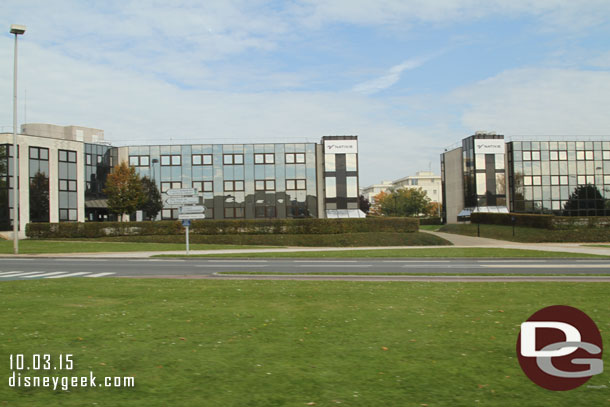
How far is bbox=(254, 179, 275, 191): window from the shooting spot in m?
59.7

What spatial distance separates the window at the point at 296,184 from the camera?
59.7 metres

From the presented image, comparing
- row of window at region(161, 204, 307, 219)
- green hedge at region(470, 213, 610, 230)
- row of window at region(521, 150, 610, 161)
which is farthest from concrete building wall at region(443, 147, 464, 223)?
row of window at region(161, 204, 307, 219)

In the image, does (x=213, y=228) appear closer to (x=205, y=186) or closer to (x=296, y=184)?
(x=205, y=186)

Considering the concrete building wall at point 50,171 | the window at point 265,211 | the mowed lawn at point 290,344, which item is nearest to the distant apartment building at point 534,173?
the window at point 265,211

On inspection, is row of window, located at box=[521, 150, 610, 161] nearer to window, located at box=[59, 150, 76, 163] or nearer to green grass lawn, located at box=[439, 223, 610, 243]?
green grass lawn, located at box=[439, 223, 610, 243]

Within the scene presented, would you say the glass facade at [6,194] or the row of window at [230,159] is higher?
the row of window at [230,159]

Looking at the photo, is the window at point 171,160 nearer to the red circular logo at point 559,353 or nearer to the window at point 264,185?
the window at point 264,185

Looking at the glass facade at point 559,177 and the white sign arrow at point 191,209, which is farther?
the glass facade at point 559,177

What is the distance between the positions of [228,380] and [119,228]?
42976mm

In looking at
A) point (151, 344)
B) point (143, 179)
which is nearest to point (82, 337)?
point (151, 344)

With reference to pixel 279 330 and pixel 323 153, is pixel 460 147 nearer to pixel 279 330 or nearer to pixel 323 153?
pixel 323 153

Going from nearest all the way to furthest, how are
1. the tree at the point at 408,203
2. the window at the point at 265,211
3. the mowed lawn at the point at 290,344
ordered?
the mowed lawn at the point at 290,344
the window at the point at 265,211
the tree at the point at 408,203

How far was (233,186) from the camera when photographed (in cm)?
5988

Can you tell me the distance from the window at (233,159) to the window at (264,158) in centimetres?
184
